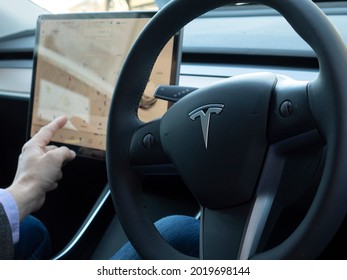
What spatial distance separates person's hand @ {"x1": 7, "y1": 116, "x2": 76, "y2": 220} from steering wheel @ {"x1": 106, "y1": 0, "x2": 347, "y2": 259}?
0.24 m

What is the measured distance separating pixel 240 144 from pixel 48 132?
1.69 feet

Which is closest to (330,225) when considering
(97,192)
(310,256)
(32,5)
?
(310,256)

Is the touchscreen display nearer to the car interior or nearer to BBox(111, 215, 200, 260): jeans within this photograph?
the car interior

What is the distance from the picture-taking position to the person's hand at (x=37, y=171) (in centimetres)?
81

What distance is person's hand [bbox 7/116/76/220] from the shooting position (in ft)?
2.67

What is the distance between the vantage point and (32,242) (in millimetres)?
945

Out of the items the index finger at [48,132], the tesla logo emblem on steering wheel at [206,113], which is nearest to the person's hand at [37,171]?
the index finger at [48,132]

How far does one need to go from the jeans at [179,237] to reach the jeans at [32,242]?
26 centimetres

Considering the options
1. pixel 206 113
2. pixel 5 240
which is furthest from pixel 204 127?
pixel 5 240

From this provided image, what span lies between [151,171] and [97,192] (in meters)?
0.46

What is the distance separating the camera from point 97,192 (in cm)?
111

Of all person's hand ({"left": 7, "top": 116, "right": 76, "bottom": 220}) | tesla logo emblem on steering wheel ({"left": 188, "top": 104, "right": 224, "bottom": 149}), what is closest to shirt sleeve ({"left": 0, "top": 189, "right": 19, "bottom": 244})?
person's hand ({"left": 7, "top": 116, "right": 76, "bottom": 220})

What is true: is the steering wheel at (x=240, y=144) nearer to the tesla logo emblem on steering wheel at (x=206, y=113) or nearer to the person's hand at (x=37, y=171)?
the tesla logo emblem on steering wheel at (x=206, y=113)
